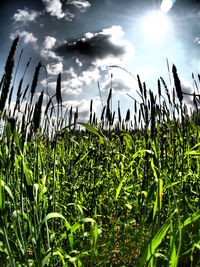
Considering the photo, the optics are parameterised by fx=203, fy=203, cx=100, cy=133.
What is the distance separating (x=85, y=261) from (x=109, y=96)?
1331mm

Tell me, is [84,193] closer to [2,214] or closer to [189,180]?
[189,180]

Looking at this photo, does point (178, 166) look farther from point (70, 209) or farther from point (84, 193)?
point (70, 209)

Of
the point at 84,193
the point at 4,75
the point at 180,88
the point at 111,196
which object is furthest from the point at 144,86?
the point at 84,193

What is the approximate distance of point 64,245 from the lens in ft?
4.27

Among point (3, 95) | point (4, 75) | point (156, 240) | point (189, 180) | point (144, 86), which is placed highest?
point (144, 86)

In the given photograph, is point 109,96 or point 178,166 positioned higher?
point 109,96

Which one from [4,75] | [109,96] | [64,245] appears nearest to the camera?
[4,75]

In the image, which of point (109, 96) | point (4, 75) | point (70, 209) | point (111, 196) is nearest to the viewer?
point (4, 75)

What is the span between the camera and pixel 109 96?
6.30 feet

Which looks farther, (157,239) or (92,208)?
(92,208)

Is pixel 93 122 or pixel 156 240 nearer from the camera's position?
pixel 156 240

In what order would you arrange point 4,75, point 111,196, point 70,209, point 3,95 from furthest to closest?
1. point 111,196
2. point 70,209
3. point 4,75
4. point 3,95

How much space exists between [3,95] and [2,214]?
414 millimetres

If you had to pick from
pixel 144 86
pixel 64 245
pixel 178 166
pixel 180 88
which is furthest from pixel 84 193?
pixel 180 88
